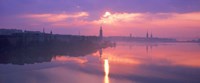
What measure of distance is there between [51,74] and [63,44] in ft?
92.7

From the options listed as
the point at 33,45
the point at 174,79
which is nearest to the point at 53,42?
the point at 33,45

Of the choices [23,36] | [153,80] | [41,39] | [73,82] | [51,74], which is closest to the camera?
[73,82]

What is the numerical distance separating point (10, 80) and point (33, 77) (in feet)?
4.61

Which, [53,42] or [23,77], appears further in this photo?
[53,42]

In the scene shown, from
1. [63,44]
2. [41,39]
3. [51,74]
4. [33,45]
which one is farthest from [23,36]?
[51,74]

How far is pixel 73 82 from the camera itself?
45.0 feet

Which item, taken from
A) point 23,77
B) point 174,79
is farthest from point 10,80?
point 174,79

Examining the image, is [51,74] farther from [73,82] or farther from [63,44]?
[63,44]

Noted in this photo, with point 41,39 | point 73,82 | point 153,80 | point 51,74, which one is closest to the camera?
point 73,82

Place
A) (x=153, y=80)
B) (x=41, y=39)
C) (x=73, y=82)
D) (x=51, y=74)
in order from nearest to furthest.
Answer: (x=73, y=82) < (x=153, y=80) < (x=51, y=74) < (x=41, y=39)

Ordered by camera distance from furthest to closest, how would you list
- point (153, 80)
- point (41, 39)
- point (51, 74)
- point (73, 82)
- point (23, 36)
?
point (41, 39) < point (23, 36) < point (51, 74) < point (153, 80) < point (73, 82)

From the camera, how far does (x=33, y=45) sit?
3712 cm

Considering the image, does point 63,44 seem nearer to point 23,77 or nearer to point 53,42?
point 53,42

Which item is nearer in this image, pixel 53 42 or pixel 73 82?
pixel 73 82
